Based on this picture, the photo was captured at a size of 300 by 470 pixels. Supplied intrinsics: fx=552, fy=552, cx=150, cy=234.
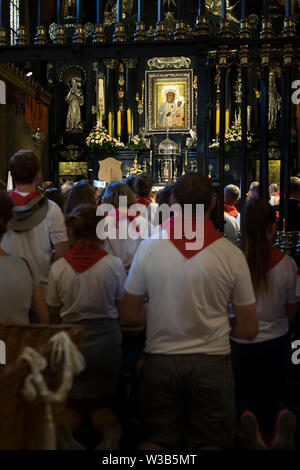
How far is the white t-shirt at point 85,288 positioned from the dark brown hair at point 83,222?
157mm

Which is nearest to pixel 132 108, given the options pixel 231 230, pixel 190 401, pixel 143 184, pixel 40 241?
pixel 231 230

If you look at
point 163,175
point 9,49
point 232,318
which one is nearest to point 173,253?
point 232,318

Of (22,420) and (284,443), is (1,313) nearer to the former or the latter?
(22,420)

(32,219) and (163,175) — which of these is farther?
(163,175)

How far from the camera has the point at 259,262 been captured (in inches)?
117

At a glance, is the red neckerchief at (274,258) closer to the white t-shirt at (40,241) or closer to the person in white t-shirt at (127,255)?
the person in white t-shirt at (127,255)

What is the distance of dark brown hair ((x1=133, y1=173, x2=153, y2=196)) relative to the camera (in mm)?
4723

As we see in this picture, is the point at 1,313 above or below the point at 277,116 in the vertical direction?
below

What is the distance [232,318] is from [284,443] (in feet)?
2.04

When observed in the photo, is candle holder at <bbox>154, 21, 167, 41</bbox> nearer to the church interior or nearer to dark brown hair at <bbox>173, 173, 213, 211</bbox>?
dark brown hair at <bbox>173, 173, 213, 211</bbox>

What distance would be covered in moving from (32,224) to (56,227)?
0.17m

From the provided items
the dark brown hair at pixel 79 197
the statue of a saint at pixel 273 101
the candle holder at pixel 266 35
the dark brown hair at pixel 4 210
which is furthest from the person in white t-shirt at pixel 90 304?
the statue of a saint at pixel 273 101

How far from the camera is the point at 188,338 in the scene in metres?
2.47

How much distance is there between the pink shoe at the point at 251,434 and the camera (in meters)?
2.61
